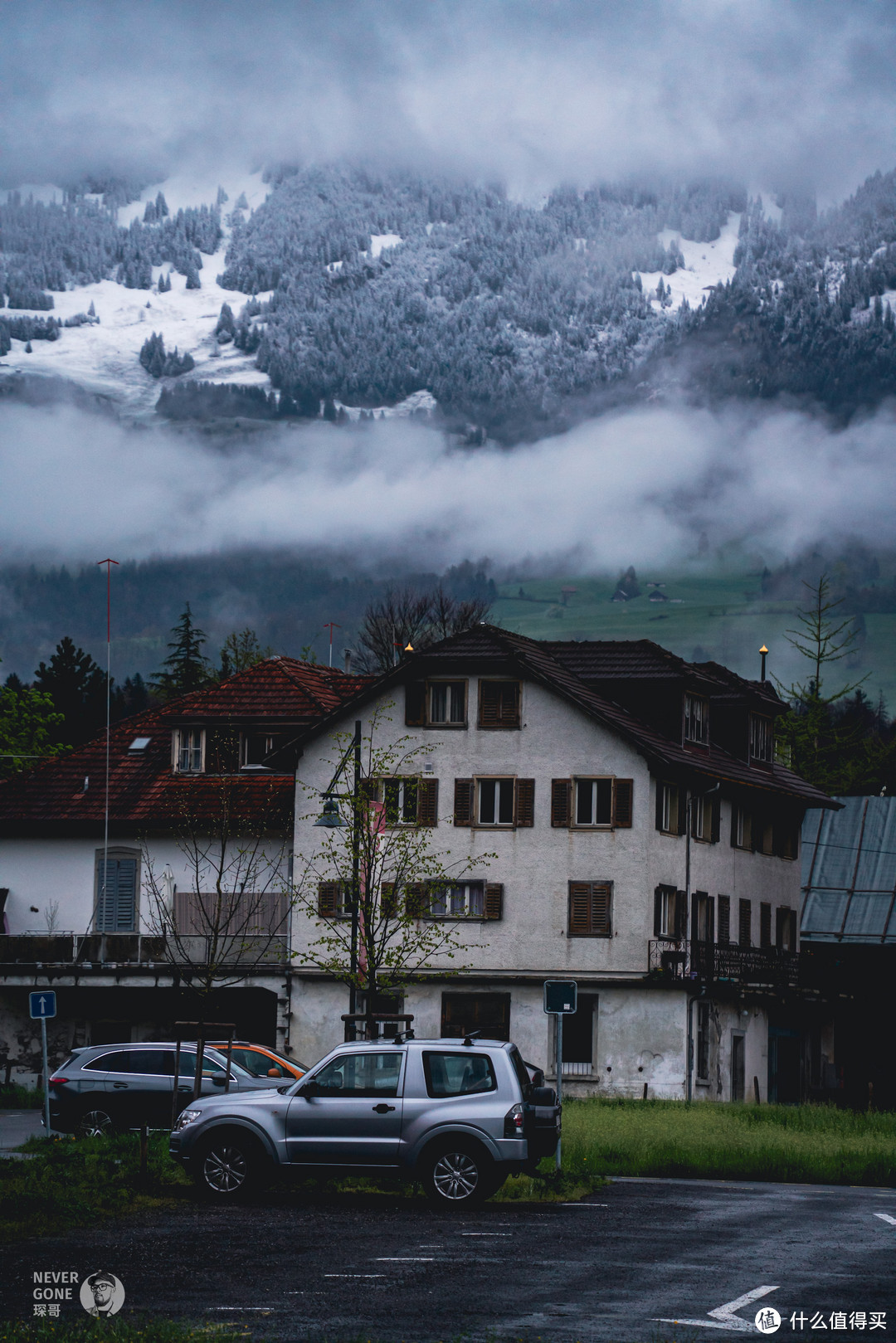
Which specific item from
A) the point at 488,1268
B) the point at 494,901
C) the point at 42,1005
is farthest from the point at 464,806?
the point at 488,1268

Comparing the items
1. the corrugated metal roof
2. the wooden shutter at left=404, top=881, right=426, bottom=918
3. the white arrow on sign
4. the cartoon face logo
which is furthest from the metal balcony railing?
the white arrow on sign

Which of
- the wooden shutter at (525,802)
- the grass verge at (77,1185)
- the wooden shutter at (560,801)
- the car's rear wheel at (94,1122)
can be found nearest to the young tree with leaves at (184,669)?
the wooden shutter at (525,802)

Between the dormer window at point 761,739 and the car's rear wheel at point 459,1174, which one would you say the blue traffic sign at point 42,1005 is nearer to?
the car's rear wheel at point 459,1174

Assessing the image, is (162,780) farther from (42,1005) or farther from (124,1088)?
(124,1088)

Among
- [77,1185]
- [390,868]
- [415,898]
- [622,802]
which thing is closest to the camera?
[77,1185]

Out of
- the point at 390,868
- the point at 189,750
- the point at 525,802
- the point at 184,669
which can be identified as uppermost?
the point at 184,669

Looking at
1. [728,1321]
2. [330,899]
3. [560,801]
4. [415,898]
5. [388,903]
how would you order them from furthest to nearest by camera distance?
[330,899], [560,801], [415,898], [388,903], [728,1321]

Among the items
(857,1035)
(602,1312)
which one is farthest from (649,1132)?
(857,1035)

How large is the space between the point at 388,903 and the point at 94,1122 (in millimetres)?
8408

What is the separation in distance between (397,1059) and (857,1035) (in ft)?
141

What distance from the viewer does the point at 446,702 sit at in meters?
52.1

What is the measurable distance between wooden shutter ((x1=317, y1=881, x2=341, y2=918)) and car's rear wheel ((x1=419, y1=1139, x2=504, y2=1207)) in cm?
2913

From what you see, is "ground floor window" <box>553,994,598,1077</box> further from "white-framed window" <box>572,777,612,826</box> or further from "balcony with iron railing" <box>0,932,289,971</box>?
"balcony with iron railing" <box>0,932,289,971</box>

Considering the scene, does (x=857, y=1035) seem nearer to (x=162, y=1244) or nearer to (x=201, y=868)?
(x=201, y=868)
